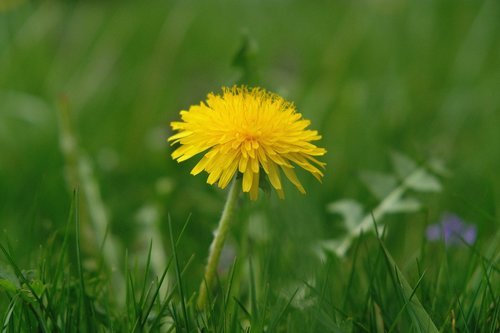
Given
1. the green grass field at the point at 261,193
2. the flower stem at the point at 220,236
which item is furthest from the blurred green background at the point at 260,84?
the flower stem at the point at 220,236

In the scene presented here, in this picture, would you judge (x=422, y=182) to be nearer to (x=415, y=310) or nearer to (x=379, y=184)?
(x=379, y=184)

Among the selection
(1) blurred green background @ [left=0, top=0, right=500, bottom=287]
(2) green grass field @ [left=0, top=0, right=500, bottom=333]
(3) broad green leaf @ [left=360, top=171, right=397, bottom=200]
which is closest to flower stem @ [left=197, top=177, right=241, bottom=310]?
(2) green grass field @ [left=0, top=0, right=500, bottom=333]

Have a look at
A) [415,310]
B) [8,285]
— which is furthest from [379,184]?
[8,285]

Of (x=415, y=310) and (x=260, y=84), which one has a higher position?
(x=260, y=84)

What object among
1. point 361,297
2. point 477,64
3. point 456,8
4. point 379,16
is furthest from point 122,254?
point 456,8

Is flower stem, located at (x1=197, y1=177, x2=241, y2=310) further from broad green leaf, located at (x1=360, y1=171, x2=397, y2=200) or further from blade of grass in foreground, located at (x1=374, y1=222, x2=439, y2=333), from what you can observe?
broad green leaf, located at (x1=360, y1=171, x2=397, y2=200)

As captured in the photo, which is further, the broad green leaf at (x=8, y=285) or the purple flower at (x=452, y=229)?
the purple flower at (x=452, y=229)

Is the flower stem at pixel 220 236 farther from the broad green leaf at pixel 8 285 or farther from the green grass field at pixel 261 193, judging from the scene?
the broad green leaf at pixel 8 285
